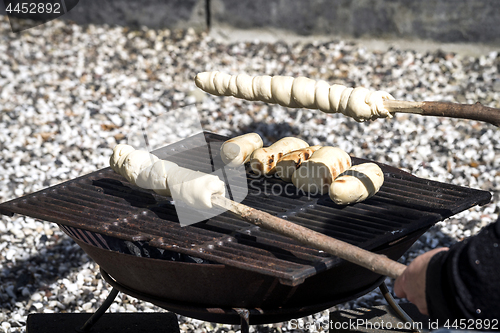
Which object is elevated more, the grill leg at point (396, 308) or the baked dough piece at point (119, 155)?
the baked dough piece at point (119, 155)

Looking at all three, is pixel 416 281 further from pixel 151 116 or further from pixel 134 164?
pixel 151 116

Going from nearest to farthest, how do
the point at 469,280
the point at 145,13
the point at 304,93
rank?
the point at 469,280 → the point at 304,93 → the point at 145,13

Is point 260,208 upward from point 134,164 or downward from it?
downward

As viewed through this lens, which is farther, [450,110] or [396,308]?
[396,308]

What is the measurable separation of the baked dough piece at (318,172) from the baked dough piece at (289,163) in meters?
0.05

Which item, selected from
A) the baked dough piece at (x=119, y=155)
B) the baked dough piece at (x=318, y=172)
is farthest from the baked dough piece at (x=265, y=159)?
the baked dough piece at (x=119, y=155)

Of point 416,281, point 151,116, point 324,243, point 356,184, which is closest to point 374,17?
point 151,116

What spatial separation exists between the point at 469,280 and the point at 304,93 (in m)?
1.01

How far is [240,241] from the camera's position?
204 cm

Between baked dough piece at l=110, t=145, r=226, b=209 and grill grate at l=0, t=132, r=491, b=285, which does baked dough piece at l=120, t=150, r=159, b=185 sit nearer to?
baked dough piece at l=110, t=145, r=226, b=209

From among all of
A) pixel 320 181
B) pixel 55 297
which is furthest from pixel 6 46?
pixel 320 181

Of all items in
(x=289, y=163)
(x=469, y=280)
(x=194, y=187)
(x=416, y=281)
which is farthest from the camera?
(x=289, y=163)

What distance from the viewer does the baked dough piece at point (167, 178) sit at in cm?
202

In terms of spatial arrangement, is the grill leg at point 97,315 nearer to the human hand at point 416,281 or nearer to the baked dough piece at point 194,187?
the baked dough piece at point 194,187
